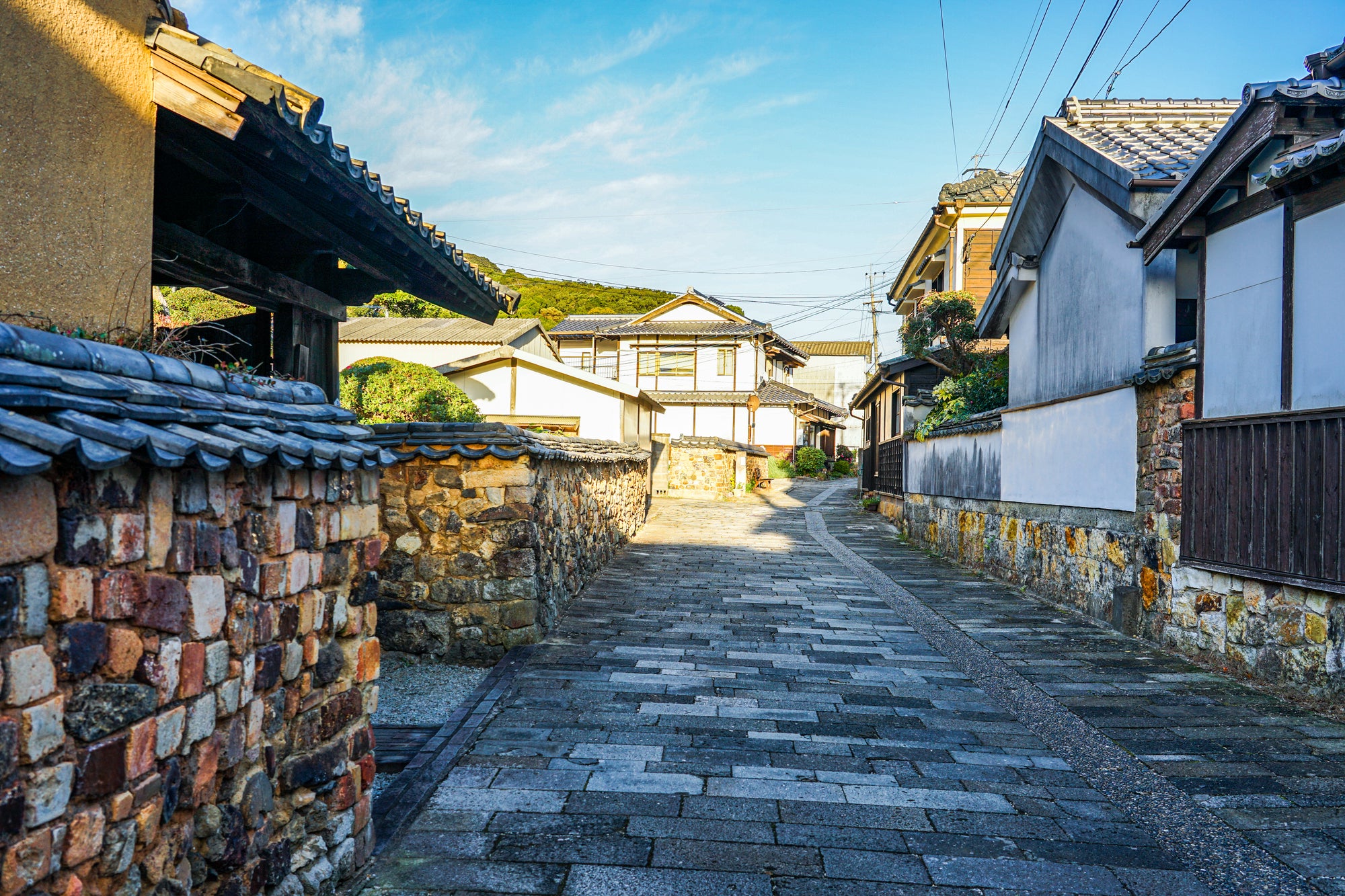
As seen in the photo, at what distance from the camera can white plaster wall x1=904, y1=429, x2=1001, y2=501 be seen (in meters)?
13.1

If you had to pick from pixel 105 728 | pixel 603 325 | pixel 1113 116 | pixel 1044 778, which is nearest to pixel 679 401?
pixel 603 325

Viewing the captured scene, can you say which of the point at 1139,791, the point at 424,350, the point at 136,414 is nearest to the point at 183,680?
the point at 136,414

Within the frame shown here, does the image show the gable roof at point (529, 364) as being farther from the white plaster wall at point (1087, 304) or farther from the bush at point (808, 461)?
the bush at point (808, 461)

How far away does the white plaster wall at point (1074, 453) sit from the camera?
8.67m

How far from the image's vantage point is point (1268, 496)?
6418mm

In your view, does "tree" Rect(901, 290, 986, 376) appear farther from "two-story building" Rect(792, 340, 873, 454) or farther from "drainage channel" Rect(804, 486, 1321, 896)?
"two-story building" Rect(792, 340, 873, 454)

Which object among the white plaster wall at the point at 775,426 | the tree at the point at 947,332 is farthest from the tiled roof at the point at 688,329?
the tree at the point at 947,332

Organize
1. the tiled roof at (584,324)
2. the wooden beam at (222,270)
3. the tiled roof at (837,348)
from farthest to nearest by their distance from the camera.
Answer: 1. the tiled roof at (837,348)
2. the tiled roof at (584,324)
3. the wooden beam at (222,270)

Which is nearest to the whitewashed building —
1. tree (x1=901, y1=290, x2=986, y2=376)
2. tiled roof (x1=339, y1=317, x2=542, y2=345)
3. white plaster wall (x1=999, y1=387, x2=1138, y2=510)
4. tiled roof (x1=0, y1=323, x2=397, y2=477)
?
tiled roof (x1=339, y1=317, x2=542, y2=345)

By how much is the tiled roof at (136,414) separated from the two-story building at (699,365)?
33.9 meters

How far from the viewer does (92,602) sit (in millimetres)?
2123

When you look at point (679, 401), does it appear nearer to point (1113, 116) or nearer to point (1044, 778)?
point (1113, 116)

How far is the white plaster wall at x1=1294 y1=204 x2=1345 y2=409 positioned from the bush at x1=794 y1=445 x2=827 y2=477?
3449 cm

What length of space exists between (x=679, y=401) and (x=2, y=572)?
1427 inches
